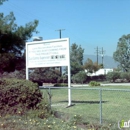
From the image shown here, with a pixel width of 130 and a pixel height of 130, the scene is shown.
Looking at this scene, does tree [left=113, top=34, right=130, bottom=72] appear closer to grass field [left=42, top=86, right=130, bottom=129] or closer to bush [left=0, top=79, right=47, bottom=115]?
grass field [left=42, top=86, right=130, bottom=129]

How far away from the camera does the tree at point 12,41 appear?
23922 mm

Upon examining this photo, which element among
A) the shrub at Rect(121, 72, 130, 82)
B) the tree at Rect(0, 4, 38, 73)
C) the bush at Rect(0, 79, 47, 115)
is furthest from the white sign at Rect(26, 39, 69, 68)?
the shrub at Rect(121, 72, 130, 82)

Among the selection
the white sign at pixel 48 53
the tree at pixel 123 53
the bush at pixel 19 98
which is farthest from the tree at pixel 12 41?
the tree at pixel 123 53

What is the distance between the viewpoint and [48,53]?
43.2 feet

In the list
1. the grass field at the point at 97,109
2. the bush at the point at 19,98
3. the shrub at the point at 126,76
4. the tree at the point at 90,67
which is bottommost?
the grass field at the point at 97,109

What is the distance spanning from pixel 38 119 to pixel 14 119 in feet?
2.38

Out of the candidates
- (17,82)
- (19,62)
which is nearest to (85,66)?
(19,62)

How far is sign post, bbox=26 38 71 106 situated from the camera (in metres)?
12.8

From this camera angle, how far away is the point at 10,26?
24.4 meters

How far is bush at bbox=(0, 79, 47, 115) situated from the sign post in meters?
3.96

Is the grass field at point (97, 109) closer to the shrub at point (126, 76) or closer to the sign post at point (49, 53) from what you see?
the sign post at point (49, 53)

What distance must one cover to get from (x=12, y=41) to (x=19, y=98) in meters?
16.9

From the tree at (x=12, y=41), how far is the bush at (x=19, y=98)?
15468 millimetres

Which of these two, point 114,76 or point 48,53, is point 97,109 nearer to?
point 48,53
